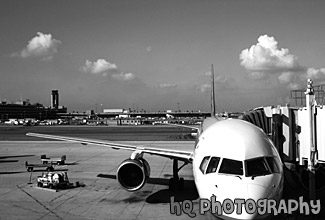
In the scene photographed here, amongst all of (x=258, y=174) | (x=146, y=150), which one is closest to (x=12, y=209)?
(x=146, y=150)

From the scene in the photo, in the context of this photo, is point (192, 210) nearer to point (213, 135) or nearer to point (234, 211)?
point (213, 135)

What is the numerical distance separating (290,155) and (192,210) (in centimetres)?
473

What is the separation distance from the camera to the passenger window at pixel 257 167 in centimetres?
759

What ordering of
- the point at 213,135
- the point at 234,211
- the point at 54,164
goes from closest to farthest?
1. the point at 234,211
2. the point at 213,135
3. the point at 54,164

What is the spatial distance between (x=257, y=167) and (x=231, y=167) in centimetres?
66

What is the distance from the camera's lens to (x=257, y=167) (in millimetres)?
7715

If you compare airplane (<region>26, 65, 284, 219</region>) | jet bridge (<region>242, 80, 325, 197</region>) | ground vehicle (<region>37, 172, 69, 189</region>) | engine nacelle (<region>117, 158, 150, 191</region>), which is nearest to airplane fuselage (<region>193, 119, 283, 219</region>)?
airplane (<region>26, 65, 284, 219</region>)

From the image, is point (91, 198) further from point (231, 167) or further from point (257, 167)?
point (257, 167)

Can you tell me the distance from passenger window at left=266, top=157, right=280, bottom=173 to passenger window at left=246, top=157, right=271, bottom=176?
18cm

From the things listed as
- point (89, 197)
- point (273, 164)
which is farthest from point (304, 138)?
point (89, 197)

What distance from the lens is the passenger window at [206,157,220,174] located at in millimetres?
7929

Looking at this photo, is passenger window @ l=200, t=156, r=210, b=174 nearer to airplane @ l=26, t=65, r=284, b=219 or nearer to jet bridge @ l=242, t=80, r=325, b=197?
airplane @ l=26, t=65, r=284, b=219

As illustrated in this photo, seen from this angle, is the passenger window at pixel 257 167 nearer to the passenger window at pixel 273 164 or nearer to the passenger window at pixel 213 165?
the passenger window at pixel 273 164

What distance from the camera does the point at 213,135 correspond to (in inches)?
354
